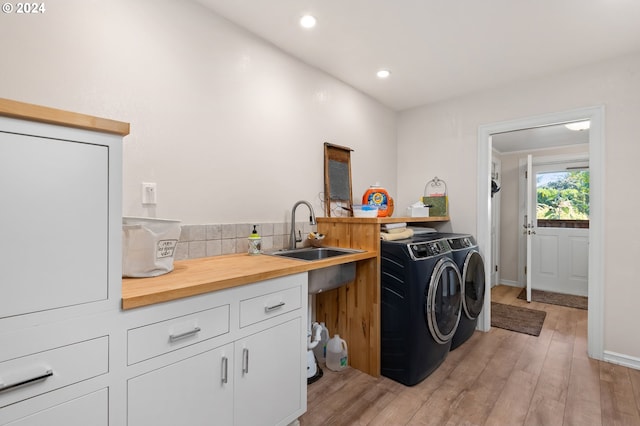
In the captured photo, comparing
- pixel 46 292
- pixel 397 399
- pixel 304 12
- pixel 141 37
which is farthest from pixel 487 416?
pixel 141 37

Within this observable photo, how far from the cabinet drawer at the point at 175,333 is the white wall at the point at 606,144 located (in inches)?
104

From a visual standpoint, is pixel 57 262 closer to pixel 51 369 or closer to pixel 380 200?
pixel 51 369

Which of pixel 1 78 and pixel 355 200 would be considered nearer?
pixel 1 78

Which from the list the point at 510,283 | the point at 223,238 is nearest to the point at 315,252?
Answer: the point at 223,238

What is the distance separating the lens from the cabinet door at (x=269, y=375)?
1.33m

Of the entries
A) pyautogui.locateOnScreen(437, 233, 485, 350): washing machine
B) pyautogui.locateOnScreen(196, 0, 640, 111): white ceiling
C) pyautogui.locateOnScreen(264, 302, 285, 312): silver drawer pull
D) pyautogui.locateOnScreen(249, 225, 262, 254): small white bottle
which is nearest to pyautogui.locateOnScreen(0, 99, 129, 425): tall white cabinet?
pyautogui.locateOnScreen(264, 302, 285, 312): silver drawer pull

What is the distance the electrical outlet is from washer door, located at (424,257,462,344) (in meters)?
1.76

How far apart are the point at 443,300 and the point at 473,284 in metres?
0.64

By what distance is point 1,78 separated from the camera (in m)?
1.21

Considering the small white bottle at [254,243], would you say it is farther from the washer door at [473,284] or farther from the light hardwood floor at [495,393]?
the washer door at [473,284]

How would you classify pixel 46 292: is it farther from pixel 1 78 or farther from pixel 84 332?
pixel 1 78

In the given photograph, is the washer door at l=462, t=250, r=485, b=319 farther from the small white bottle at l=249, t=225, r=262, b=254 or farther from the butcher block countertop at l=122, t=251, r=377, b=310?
the small white bottle at l=249, t=225, r=262, b=254

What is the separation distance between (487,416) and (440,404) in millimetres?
248

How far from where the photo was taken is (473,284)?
2.66m
